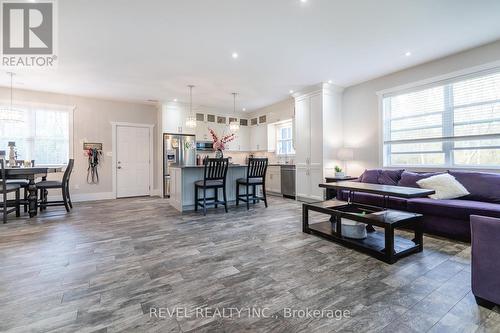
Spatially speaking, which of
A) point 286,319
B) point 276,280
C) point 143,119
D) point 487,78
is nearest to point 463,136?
point 487,78

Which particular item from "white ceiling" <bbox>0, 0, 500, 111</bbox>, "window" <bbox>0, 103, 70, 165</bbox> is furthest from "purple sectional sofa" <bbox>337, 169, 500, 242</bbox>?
"window" <bbox>0, 103, 70, 165</bbox>

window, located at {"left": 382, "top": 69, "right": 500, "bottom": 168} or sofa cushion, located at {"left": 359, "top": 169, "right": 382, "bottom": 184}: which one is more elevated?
window, located at {"left": 382, "top": 69, "right": 500, "bottom": 168}

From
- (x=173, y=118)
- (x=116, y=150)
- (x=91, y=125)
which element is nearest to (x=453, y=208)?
(x=173, y=118)

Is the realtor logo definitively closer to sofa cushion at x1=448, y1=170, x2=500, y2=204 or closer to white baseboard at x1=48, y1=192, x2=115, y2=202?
white baseboard at x1=48, y1=192, x2=115, y2=202

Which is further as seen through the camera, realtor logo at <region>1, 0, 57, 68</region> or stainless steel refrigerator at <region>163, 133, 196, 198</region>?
stainless steel refrigerator at <region>163, 133, 196, 198</region>

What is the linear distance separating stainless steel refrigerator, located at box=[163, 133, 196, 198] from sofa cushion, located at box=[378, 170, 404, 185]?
505cm

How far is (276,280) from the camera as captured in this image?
2.01m

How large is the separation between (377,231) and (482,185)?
5.07ft

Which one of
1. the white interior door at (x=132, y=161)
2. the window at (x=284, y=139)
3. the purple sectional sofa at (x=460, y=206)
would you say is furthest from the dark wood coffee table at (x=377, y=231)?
the white interior door at (x=132, y=161)

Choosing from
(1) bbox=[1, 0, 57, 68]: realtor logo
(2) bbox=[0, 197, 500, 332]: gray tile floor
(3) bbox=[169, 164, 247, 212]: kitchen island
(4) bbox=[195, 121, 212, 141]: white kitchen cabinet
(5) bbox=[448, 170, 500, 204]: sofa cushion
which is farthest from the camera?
(4) bbox=[195, 121, 212, 141]: white kitchen cabinet

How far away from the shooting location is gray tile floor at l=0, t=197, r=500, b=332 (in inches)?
58.5

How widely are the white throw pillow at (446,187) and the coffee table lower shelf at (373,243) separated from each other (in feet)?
3.24

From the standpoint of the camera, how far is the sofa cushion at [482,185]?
10.1ft

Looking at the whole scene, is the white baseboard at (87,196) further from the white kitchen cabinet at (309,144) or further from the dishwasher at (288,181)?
the white kitchen cabinet at (309,144)
